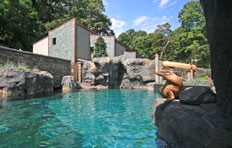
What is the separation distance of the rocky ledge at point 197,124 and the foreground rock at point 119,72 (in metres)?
13.3

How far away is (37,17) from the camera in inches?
969

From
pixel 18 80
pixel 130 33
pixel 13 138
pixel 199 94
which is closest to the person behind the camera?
pixel 199 94

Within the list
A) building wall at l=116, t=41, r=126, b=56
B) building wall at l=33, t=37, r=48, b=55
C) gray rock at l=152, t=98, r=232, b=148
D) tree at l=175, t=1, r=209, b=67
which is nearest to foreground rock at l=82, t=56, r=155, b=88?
building wall at l=116, t=41, r=126, b=56

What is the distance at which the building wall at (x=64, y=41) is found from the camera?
1919 cm

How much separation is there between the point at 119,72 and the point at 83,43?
7221mm

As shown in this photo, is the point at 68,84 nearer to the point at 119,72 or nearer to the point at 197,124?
the point at 119,72

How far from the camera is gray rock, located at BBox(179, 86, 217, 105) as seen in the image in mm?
2678

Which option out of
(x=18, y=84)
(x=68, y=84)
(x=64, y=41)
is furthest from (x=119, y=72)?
(x=18, y=84)

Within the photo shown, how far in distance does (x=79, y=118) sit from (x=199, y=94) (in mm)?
3646

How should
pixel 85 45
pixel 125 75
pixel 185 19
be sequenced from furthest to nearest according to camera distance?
pixel 185 19, pixel 85 45, pixel 125 75

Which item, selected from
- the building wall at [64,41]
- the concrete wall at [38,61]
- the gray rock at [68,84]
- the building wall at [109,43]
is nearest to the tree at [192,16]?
the building wall at [109,43]

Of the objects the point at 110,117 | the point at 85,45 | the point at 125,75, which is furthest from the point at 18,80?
the point at 85,45

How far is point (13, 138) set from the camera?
308cm

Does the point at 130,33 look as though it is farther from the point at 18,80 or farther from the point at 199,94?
the point at 199,94
